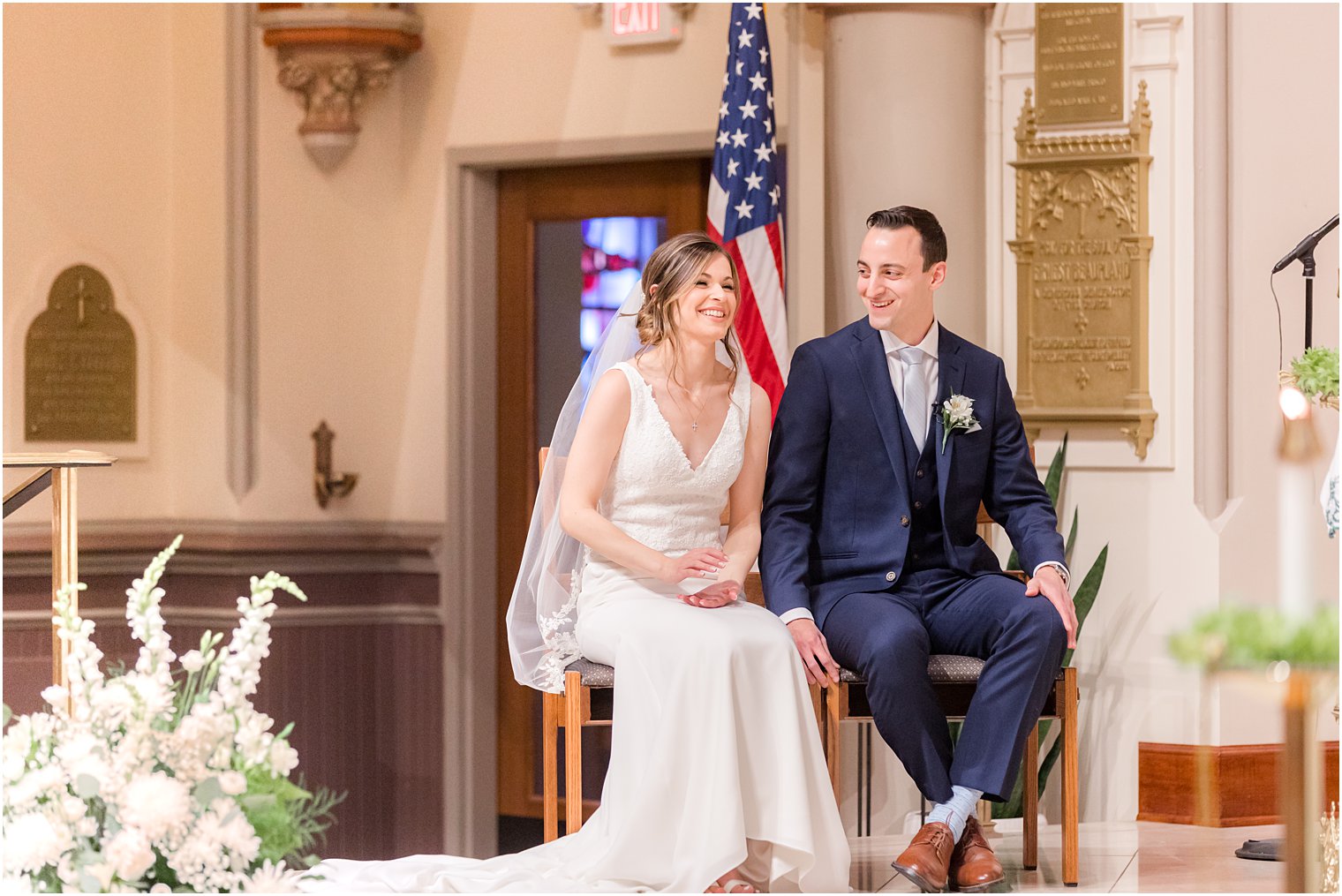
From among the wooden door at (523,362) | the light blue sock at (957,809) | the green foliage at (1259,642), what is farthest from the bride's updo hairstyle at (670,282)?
the wooden door at (523,362)

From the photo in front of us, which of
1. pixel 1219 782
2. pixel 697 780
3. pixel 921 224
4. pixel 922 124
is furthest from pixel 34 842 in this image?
pixel 922 124

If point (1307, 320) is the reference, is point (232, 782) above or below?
below

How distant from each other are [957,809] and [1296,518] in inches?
83.1

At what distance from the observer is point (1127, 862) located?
385 centimetres

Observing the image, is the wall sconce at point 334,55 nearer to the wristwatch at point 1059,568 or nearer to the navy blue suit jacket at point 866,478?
the navy blue suit jacket at point 866,478

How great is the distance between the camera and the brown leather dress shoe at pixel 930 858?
305 cm

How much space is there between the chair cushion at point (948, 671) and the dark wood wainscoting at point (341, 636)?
3.30m

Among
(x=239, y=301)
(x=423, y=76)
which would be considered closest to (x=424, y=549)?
(x=239, y=301)

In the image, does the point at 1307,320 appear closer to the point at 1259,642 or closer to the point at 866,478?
the point at 866,478

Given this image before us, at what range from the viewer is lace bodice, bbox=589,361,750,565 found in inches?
137

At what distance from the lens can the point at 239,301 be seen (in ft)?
20.5

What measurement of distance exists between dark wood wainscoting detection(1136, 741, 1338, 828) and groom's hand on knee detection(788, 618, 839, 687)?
1.64 meters

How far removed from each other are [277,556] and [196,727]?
162 inches

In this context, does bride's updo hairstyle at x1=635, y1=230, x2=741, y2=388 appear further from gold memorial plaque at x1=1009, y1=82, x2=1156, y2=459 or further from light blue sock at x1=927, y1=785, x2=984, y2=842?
gold memorial plaque at x1=1009, y1=82, x2=1156, y2=459
